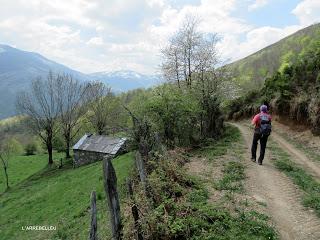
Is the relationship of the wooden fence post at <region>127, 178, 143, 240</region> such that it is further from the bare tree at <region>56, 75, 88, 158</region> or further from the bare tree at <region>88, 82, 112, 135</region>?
the bare tree at <region>88, 82, 112, 135</region>

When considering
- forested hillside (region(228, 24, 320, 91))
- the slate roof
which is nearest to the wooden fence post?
forested hillside (region(228, 24, 320, 91))

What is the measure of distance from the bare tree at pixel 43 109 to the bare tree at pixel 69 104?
1021mm

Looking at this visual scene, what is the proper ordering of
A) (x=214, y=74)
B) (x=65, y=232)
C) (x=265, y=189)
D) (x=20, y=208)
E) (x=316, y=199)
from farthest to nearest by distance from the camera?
(x=214, y=74), (x=20, y=208), (x=65, y=232), (x=265, y=189), (x=316, y=199)

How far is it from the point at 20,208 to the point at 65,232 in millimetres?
13624

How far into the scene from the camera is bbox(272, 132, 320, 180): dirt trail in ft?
54.3

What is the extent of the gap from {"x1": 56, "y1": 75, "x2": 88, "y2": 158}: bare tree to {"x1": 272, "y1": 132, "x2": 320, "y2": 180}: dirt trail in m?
39.7

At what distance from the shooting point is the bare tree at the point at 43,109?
59250 millimetres

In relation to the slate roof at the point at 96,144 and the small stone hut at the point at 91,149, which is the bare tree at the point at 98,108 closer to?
the slate roof at the point at 96,144

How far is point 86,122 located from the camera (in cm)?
6400

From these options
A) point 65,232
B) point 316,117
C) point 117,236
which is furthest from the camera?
point 316,117

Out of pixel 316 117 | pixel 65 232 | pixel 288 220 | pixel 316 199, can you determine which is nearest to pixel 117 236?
pixel 288 220

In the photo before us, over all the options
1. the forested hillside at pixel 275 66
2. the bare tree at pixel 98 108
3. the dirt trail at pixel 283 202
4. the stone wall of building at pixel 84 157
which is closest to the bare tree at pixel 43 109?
the bare tree at pixel 98 108

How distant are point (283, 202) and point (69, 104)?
54132 mm

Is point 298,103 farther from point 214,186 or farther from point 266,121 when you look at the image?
point 214,186
